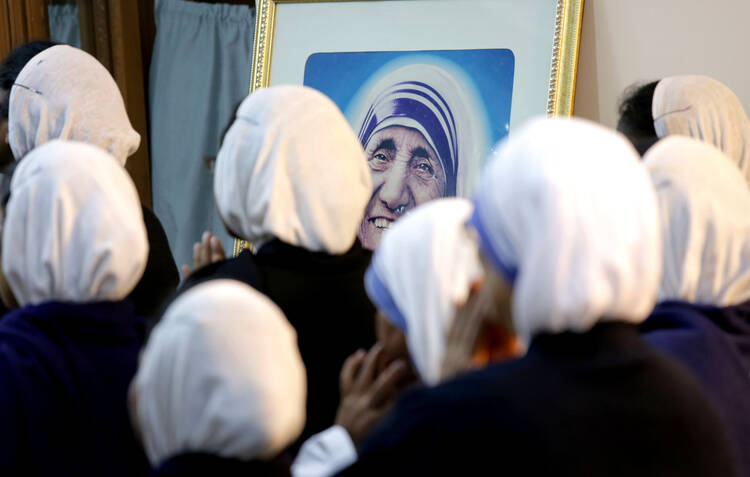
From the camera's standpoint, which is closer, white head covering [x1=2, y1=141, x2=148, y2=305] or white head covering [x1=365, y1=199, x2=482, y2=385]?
white head covering [x1=365, y1=199, x2=482, y2=385]

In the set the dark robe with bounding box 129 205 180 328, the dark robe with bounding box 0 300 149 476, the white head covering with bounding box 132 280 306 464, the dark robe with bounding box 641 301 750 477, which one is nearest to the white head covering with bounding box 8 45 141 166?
the dark robe with bounding box 129 205 180 328

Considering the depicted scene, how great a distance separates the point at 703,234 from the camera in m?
1.71

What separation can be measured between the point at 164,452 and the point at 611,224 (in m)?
0.64

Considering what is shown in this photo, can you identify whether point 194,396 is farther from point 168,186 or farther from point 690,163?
point 168,186

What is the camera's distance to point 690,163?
1763 mm

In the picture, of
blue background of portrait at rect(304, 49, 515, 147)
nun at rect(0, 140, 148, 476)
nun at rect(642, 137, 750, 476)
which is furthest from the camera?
blue background of portrait at rect(304, 49, 515, 147)

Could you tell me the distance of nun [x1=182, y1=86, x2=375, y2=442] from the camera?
1832mm

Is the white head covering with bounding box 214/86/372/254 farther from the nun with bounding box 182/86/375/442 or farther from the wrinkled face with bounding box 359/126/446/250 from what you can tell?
the wrinkled face with bounding box 359/126/446/250

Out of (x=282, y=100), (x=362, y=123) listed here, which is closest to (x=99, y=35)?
(x=362, y=123)

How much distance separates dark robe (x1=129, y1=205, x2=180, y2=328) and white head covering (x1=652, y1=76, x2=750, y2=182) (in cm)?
127

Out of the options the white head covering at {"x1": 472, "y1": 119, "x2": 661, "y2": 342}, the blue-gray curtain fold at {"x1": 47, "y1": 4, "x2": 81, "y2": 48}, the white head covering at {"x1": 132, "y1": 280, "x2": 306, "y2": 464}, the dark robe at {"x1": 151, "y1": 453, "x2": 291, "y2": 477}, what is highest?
the white head covering at {"x1": 472, "y1": 119, "x2": 661, "y2": 342}

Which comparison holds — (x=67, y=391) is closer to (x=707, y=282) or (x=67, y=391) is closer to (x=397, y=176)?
(x=707, y=282)

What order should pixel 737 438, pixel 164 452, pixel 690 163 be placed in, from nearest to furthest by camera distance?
1. pixel 164 452
2. pixel 737 438
3. pixel 690 163

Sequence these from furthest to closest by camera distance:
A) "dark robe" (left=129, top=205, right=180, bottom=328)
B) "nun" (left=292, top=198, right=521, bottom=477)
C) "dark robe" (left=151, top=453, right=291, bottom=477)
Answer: "dark robe" (left=129, top=205, right=180, bottom=328)
"nun" (left=292, top=198, right=521, bottom=477)
"dark robe" (left=151, top=453, right=291, bottom=477)
